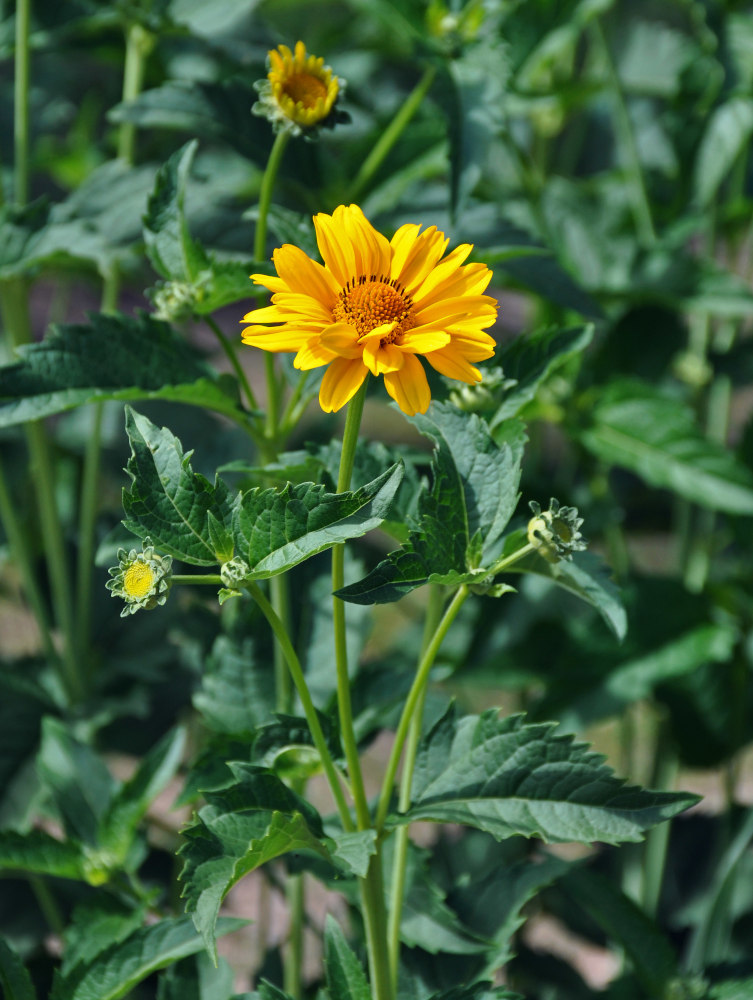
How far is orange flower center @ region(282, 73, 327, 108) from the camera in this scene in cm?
52

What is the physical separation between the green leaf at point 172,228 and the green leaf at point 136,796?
0.30 m

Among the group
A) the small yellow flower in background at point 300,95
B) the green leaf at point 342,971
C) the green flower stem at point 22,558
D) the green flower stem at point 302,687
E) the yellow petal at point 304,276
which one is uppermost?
the small yellow flower in background at point 300,95

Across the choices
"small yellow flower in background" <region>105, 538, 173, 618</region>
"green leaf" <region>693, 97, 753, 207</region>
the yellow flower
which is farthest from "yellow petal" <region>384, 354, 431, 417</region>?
"green leaf" <region>693, 97, 753, 207</region>

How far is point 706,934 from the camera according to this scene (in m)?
0.72

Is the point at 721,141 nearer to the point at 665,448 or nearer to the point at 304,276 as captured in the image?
the point at 665,448

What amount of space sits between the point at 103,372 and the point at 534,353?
0.24 meters

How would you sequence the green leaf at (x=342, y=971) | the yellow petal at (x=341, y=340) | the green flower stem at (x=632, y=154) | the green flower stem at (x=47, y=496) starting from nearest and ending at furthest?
1. the yellow petal at (x=341, y=340)
2. the green leaf at (x=342, y=971)
3. the green flower stem at (x=47, y=496)
4. the green flower stem at (x=632, y=154)

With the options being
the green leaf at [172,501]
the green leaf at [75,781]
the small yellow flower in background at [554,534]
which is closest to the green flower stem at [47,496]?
the green leaf at [75,781]

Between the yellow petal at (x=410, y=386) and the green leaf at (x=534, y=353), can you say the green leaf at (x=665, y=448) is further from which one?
the yellow petal at (x=410, y=386)

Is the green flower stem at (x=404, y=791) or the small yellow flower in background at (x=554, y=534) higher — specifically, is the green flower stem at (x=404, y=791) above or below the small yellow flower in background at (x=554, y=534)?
below

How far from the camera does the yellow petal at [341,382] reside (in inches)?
15.7

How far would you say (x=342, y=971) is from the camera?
0.51 m

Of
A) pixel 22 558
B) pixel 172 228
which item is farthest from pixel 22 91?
pixel 22 558

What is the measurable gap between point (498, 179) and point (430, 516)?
2.41ft
